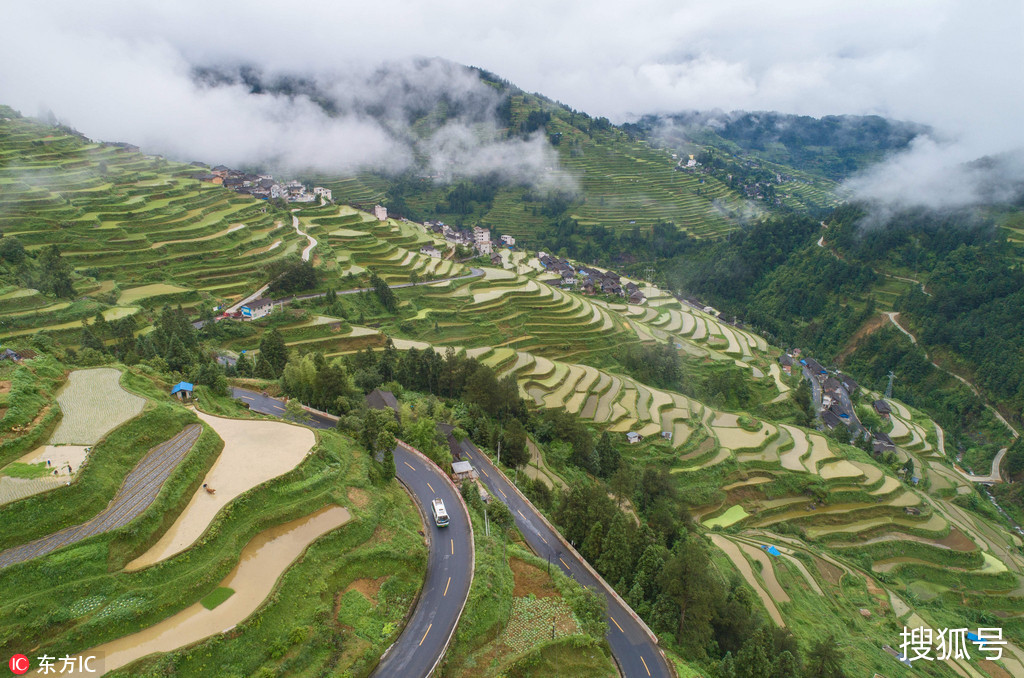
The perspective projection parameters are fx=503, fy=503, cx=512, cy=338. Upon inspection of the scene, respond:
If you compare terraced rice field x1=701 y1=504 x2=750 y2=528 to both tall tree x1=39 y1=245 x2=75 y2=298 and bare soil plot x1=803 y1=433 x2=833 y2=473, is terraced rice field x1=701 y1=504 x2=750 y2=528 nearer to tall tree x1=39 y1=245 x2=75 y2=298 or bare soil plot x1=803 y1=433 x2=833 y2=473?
bare soil plot x1=803 y1=433 x2=833 y2=473

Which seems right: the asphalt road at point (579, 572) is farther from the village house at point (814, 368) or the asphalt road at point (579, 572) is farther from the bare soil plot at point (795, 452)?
the village house at point (814, 368)

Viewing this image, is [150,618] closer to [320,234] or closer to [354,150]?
[320,234]

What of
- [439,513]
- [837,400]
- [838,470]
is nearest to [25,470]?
[439,513]

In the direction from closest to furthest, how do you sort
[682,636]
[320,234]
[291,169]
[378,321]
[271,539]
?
[271,539] → [682,636] → [378,321] → [320,234] → [291,169]

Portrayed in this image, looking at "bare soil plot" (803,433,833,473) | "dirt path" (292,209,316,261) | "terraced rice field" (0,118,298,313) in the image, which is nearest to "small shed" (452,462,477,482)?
"bare soil plot" (803,433,833,473)

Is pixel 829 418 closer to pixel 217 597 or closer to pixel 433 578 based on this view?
pixel 433 578

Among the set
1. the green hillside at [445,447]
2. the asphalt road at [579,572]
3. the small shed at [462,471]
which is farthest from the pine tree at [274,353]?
the small shed at [462,471]

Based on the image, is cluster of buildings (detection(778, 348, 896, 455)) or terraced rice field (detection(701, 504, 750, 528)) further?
cluster of buildings (detection(778, 348, 896, 455))

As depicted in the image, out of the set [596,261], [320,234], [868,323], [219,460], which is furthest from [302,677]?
[596,261]
